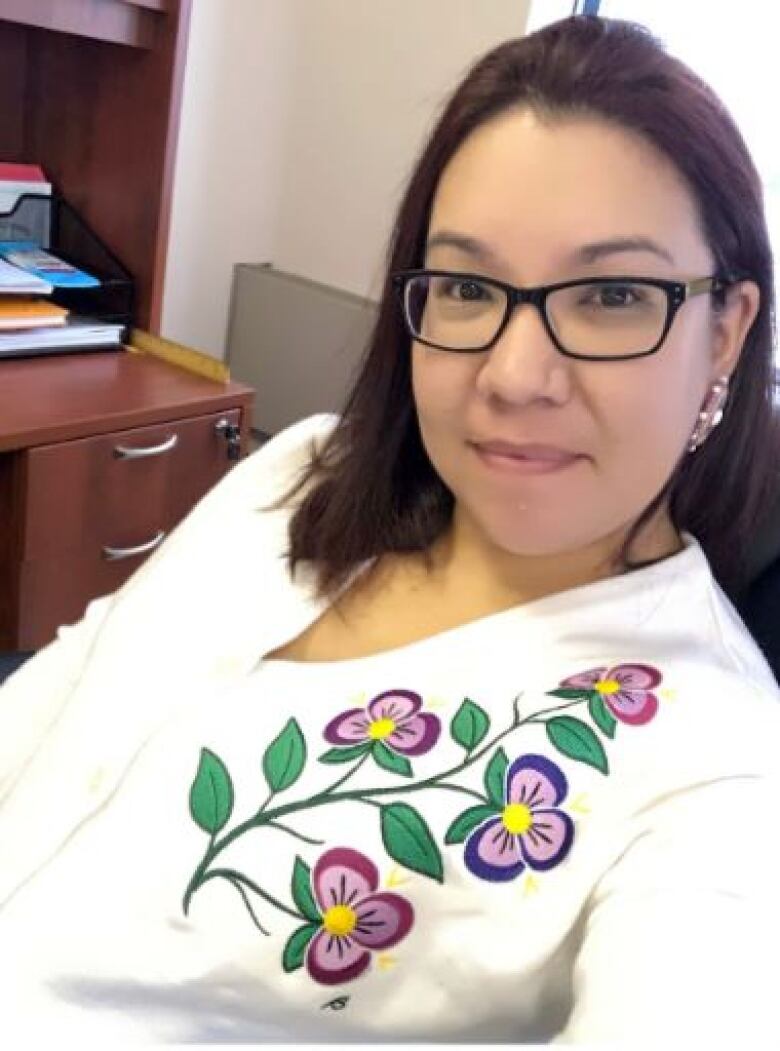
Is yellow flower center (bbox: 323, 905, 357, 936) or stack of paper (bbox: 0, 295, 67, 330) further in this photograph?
stack of paper (bbox: 0, 295, 67, 330)

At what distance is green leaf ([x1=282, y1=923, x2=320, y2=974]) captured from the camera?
2.18 ft

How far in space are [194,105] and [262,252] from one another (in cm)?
34

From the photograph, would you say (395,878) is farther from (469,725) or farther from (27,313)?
(27,313)

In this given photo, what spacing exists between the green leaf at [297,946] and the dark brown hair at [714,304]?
11.7 inches

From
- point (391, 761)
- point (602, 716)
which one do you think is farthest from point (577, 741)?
point (391, 761)

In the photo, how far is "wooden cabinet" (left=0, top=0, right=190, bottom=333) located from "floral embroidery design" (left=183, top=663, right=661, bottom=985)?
44.3 inches

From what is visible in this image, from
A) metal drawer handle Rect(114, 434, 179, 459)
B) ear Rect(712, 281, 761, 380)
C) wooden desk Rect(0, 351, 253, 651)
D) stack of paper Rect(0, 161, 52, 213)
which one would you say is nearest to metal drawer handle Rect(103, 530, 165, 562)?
wooden desk Rect(0, 351, 253, 651)

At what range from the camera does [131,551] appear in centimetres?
147

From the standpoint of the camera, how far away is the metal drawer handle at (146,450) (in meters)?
1.37

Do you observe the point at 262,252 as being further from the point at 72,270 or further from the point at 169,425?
the point at 169,425

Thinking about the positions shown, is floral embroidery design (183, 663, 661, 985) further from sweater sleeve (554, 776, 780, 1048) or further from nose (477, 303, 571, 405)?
nose (477, 303, 571, 405)

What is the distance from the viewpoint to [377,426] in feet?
3.05

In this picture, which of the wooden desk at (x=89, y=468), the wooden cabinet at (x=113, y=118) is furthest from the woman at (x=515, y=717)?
the wooden cabinet at (x=113, y=118)

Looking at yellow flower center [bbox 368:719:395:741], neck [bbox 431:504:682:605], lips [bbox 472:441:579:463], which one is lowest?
yellow flower center [bbox 368:719:395:741]
